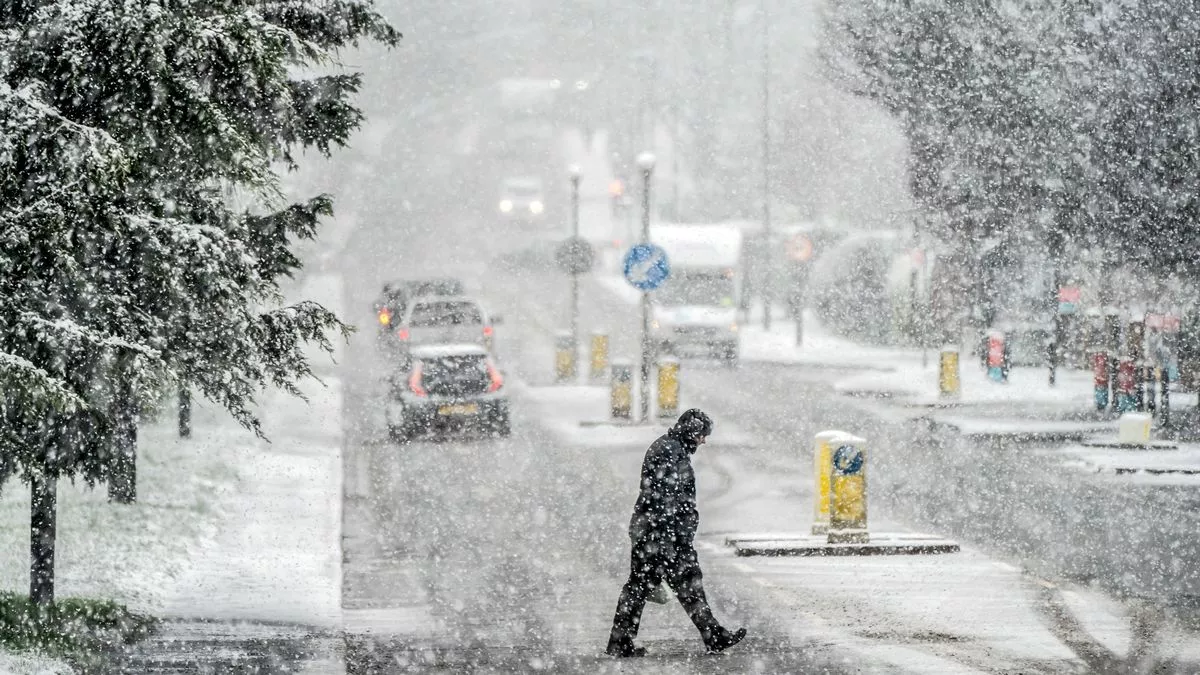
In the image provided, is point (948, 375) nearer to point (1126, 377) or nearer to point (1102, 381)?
point (1102, 381)

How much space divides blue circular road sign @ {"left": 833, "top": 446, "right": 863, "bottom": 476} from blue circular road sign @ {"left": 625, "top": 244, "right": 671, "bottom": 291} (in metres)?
9.47

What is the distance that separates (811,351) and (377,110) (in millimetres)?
Result: 54690

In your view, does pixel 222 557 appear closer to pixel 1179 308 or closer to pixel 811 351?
pixel 1179 308

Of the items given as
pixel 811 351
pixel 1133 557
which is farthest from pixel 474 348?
pixel 811 351

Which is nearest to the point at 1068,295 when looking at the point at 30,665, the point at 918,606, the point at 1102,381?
the point at 1102,381

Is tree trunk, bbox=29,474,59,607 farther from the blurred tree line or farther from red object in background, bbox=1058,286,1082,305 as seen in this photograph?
red object in background, bbox=1058,286,1082,305

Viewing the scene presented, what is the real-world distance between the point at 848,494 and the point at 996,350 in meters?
18.3

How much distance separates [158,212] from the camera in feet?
32.4

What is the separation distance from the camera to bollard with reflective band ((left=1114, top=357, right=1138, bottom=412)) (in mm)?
23141

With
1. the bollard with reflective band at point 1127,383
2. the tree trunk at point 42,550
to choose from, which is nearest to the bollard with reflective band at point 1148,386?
the bollard with reflective band at point 1127,383

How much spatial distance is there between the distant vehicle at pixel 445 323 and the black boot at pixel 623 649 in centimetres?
1770

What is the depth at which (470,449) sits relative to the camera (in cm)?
2166

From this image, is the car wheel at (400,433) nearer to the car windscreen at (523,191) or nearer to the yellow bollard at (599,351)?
the yellow bollard at (599,351)

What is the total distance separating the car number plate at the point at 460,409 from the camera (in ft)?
73.5
